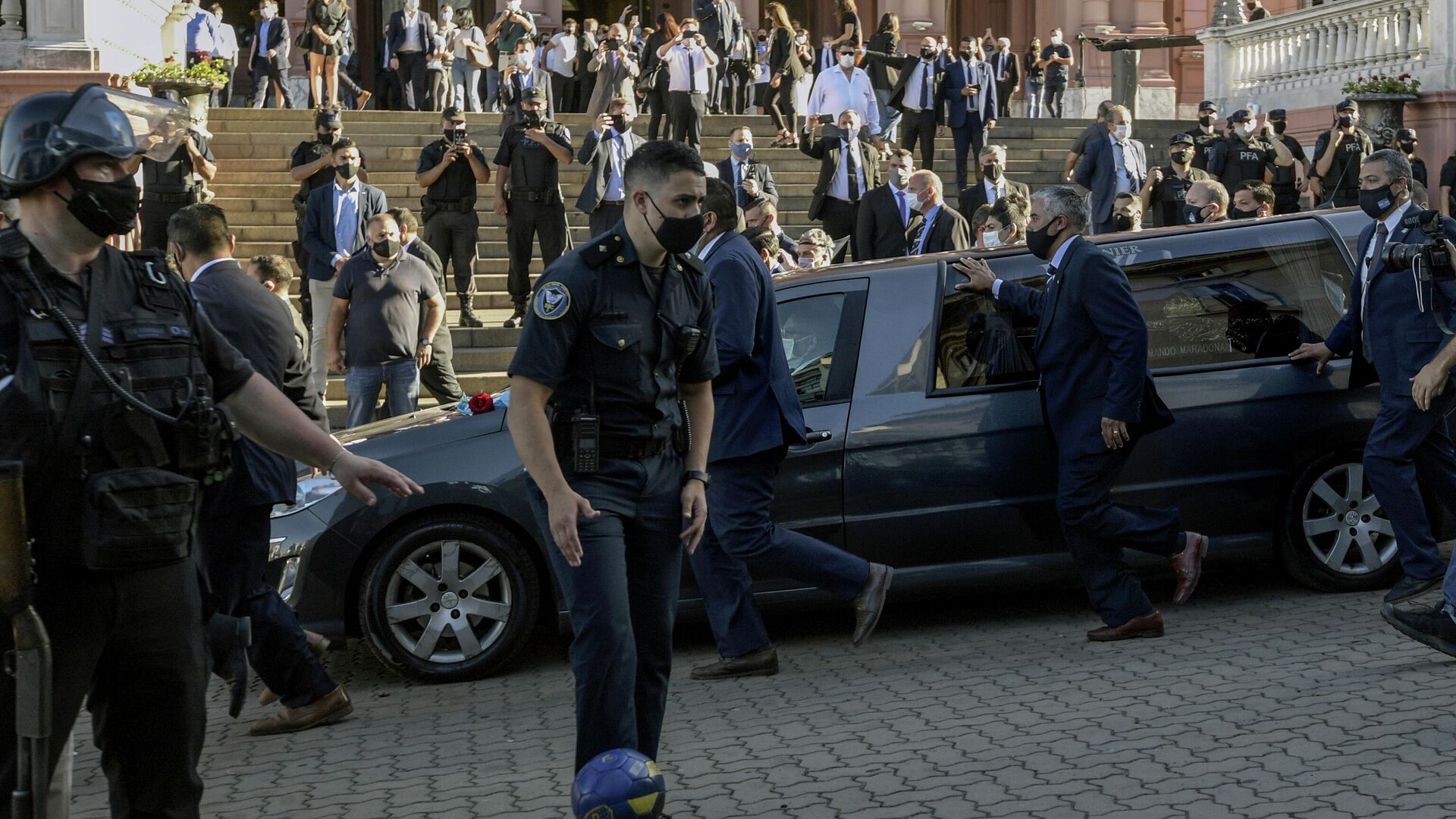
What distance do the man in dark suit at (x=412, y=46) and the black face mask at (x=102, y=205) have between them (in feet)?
63.7

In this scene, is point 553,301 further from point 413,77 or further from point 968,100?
point 413,77

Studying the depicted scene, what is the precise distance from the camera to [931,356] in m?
7.12

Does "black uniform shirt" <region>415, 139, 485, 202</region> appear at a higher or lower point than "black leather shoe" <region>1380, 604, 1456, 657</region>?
higher

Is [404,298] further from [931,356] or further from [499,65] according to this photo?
[499,65]

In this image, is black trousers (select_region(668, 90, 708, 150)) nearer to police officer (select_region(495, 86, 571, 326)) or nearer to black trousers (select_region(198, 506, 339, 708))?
police officer (select_region(495, 86, 571, 326))

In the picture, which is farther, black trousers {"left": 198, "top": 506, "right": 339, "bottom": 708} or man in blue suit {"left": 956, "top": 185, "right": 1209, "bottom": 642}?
man in blue suit {"left": 956, "top": 185, "right": 1209, "bottom": 642}

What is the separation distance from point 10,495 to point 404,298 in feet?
24.7

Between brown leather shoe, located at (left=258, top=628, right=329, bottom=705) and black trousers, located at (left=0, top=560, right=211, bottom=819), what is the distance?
3.08 meters

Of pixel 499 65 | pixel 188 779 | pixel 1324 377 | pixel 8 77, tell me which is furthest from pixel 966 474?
pixel 499 65

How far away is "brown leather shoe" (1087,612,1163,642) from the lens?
684 centimetres

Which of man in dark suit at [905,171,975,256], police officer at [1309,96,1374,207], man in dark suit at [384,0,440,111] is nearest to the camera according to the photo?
man in dark suit at [905,171,975,256]

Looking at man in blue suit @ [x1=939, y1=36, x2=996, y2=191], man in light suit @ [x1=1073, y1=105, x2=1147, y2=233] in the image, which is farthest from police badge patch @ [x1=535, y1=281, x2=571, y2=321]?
man in blue suit @ [x1=939, y1=36, x2=996, y2=191]

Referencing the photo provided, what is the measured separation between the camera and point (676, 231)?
4492mm

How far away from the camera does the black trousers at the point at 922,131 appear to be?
19.3 metres
